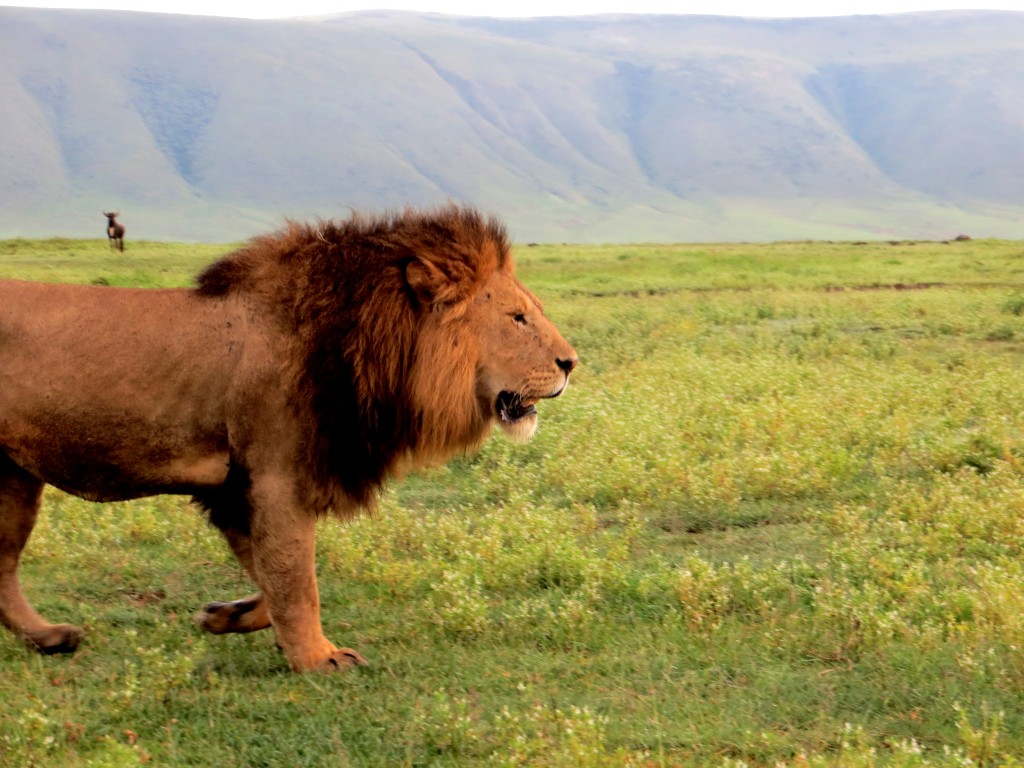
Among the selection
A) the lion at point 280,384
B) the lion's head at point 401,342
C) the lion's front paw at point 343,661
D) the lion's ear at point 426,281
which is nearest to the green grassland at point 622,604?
the lion's front paw at point 343,661

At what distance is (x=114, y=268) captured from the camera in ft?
79.7

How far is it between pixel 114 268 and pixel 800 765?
73.4 ft

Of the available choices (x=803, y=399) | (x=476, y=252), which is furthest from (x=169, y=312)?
(x=803, y=399)

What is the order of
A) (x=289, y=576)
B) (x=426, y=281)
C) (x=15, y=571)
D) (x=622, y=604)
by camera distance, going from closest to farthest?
(x=289, y=576) < (x=426, y=281) < (x=15, y=571) < (x=622, y=604)

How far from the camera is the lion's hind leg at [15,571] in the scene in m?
5.17

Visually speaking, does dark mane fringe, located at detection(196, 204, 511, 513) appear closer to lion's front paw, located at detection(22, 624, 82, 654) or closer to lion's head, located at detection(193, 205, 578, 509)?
lion's head, located at detection(193, 205, 578, 509)

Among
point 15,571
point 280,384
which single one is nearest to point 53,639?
point 15,571

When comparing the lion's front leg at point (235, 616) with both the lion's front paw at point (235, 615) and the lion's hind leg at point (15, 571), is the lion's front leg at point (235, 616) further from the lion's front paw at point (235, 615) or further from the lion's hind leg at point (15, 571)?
the lion's hind leg at point (15, 571)

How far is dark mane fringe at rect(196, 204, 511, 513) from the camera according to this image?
16.2ft

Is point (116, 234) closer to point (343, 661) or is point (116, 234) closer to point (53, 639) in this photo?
point (53, 639)

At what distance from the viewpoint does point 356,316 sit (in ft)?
16.5

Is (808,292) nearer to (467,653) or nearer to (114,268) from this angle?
(114,268)

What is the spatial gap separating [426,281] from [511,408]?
0.62 metres

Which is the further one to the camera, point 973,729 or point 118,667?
point 118,667
